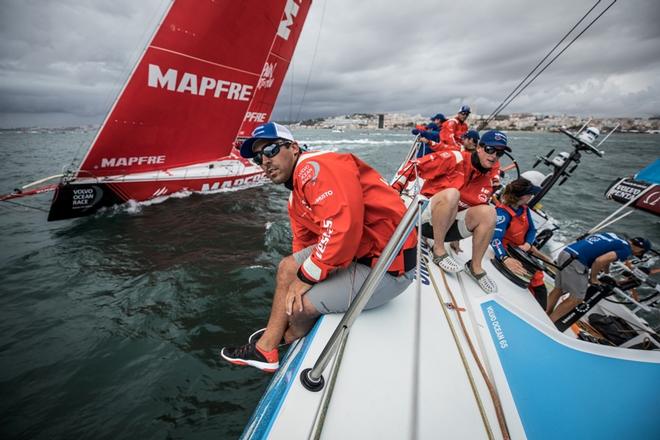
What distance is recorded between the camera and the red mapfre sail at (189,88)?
6.24 metres

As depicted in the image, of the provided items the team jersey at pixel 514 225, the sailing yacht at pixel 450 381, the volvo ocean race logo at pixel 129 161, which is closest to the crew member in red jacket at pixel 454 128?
the team jersey at pixel 514 225

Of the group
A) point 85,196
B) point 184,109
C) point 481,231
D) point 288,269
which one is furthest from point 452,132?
point 85,196

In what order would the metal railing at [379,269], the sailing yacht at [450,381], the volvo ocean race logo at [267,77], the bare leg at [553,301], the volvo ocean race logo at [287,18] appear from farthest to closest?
1. the volvo ocean race logo at [267,77]
2. the volvo ocean race logo at [287,18]
3. the bare leg at [553,301]
4. the sailing yacht at [450,381]
5. the metal railing at [379,269]

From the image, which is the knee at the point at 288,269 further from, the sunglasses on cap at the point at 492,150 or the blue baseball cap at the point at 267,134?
the sunglasses on cap at the point at 492,150

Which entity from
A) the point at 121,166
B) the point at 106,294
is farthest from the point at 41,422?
the point at 121,166

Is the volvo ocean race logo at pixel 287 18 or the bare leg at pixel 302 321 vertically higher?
the volvo ocean race logo at pixel 287 18

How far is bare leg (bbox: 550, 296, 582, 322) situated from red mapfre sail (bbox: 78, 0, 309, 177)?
8.97m

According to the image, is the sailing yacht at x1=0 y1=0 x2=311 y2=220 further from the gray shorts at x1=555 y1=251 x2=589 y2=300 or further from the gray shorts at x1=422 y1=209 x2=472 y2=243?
the gray shorts at x1=555 y1=251 x2=589 y2=300

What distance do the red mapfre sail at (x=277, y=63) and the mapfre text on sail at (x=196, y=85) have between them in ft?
3.19

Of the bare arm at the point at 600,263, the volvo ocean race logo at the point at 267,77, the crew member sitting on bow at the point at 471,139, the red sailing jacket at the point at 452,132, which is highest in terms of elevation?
the volvo ocean race logo at the point at 267,77

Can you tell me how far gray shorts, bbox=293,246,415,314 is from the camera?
175 cm

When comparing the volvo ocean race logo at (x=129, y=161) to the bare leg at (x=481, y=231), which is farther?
the volvo ocean race logo at (x=129, y=161)

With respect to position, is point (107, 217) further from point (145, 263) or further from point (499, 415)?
point (499, 415)

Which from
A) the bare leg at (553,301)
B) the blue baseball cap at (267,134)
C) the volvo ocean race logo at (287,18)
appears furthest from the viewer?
the volvo ocean race logo at (287,18)
